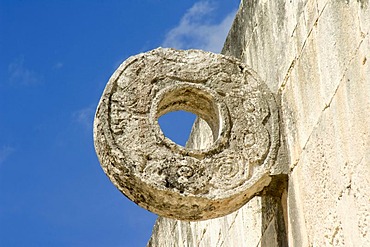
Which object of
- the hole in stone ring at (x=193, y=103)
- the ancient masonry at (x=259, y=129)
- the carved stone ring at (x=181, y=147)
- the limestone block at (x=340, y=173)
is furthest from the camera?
the hole in stone ring at (x=193, y=103)

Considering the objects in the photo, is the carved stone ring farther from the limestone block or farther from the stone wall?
the limestone block

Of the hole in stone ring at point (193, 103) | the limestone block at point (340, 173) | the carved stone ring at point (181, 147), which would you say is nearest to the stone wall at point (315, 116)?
the limestone block at point (340, 173)

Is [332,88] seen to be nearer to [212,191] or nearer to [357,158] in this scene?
[357,158]

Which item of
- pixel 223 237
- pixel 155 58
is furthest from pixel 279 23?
pixel 223 237

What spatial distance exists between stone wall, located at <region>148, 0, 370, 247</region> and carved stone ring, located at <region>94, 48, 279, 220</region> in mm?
160

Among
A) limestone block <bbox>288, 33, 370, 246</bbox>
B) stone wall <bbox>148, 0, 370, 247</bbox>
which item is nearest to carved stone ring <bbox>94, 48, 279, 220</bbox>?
stone wall <bbox>148, 0, 370, 247</bbox>

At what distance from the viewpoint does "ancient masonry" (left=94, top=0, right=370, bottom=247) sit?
476cm

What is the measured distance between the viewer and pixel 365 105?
172 inches

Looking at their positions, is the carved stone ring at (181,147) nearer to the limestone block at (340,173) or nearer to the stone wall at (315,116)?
the stone wall at (315,116)

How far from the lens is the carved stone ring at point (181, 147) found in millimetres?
5395

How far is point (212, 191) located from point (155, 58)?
2.70ft

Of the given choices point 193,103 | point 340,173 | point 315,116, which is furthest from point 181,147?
point 340,173

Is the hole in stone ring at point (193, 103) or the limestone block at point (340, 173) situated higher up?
the hole in stone ring at point (193, 103)

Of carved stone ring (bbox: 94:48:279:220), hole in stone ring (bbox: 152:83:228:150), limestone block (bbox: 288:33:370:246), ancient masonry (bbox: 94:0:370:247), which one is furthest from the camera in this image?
hole in stone ring (bbox: 152:83:228:150)
